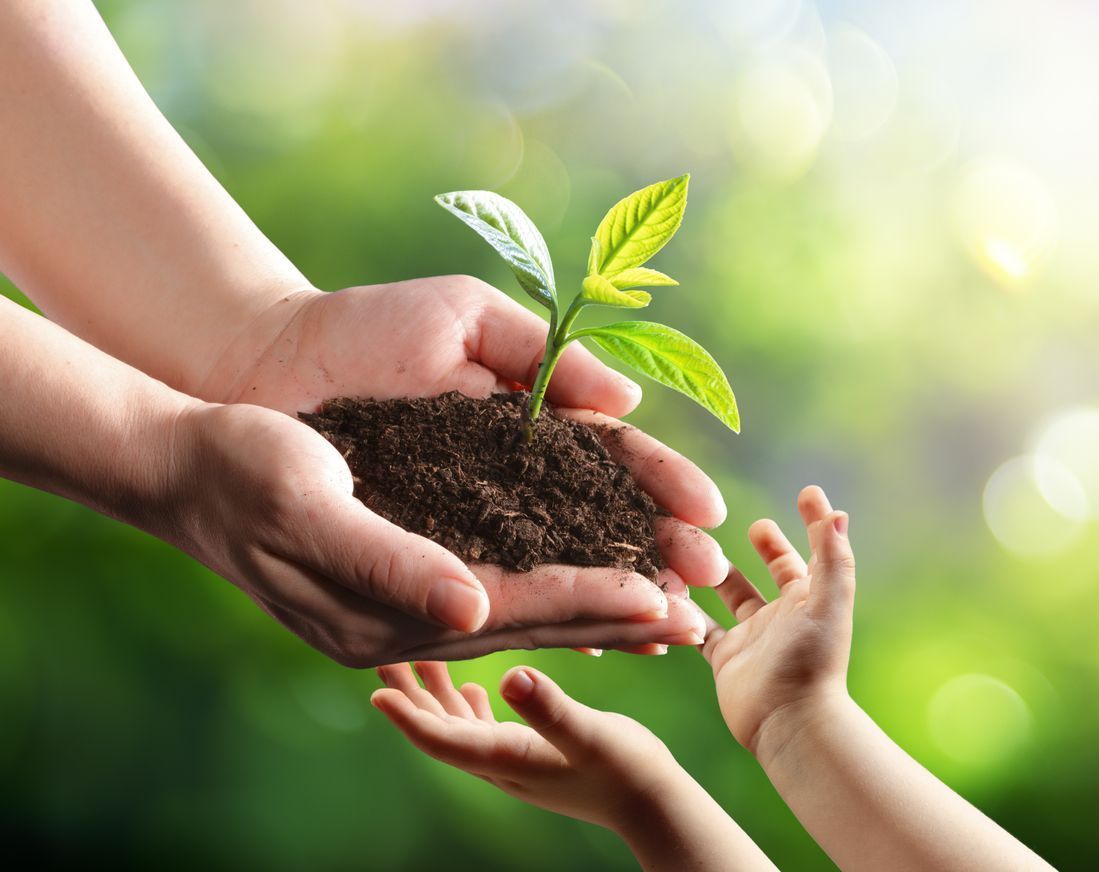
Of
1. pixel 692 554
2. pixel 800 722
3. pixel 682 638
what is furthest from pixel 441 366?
pixel 800 722

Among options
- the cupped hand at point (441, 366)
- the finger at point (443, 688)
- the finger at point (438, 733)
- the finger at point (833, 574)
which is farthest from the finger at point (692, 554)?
the finger at point (443, 688)

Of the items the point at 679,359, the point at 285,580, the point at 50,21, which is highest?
the point at 50,21

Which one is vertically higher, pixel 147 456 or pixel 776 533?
pixel 776 533

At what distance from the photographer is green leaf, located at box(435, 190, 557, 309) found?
1223mm

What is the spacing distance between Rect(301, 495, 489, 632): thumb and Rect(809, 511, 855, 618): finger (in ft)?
1.95

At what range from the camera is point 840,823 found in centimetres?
129

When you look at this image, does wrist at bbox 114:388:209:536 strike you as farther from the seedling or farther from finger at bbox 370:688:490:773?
finger at bbox 370:688:490:773

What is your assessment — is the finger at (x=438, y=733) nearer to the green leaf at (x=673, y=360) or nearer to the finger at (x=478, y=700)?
the finger at (x=478, y=700)

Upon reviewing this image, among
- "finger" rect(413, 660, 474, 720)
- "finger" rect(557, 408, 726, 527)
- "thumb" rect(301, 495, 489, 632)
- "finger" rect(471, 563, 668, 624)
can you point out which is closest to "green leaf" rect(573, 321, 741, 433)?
"finger" rect(557, 408, 726, 527)

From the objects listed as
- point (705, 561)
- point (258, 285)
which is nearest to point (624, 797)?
point (705, 561)

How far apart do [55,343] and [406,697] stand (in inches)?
31.9

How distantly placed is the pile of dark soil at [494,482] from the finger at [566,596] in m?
0.03

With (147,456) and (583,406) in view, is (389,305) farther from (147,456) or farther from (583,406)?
(147,456)

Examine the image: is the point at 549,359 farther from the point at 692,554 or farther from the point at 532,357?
the point at 692,554
